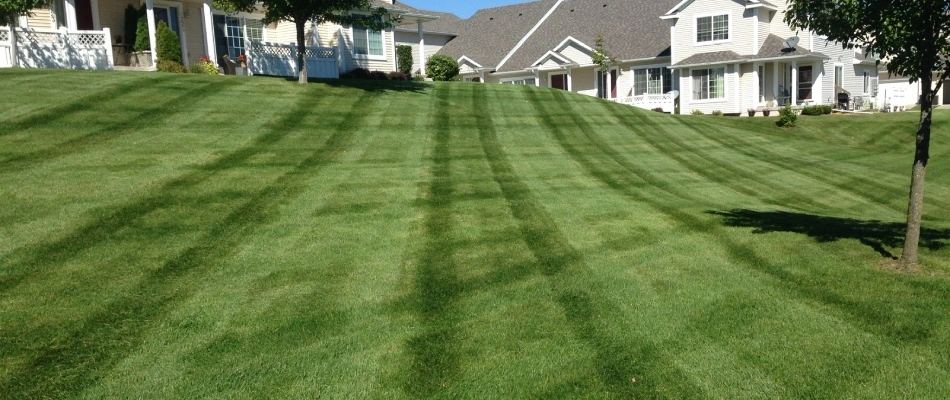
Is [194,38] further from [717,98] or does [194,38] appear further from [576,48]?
[717,98]

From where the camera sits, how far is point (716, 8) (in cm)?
3547

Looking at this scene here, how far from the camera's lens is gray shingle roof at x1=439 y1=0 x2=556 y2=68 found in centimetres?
4662

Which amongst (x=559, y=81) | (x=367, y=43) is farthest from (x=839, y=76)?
(x=367, y=43)

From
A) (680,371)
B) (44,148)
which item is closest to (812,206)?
(680,371)

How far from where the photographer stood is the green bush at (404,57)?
36.2 metres

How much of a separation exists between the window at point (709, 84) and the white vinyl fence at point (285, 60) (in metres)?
20.1

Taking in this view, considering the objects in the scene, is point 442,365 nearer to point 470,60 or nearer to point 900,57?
point 900,57

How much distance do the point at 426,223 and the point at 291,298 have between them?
130 inches

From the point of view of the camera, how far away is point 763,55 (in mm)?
34062

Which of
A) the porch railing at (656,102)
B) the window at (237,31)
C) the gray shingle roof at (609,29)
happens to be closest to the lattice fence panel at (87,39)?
the window at (237,31)

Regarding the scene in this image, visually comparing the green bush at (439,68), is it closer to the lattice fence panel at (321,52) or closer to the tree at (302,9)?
the lattice fence panel at (321,52)

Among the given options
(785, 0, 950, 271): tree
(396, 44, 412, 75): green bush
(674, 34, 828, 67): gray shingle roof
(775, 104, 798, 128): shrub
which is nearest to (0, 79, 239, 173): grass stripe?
(785, 0, 950, 271): tree

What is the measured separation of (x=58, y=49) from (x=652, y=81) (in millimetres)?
30793

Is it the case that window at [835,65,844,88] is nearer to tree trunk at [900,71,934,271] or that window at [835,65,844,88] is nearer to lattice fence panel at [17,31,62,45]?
tree trunk at [900,71,934,271]
